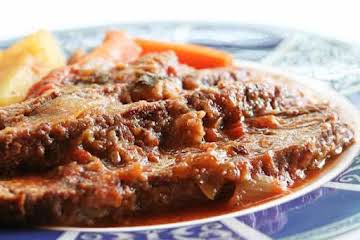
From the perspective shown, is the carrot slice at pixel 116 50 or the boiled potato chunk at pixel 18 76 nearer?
the boiled potato chunk at pixel 18 76

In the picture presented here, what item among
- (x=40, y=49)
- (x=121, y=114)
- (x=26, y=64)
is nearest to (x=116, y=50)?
(x=40, y=49)

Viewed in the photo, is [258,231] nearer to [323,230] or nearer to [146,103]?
[323,230]

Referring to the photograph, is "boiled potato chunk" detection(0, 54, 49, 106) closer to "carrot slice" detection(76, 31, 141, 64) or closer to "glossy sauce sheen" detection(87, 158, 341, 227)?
"carrot slice" detection(76, 31, 141, 64)

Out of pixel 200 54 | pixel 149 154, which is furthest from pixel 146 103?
pixel 200 54

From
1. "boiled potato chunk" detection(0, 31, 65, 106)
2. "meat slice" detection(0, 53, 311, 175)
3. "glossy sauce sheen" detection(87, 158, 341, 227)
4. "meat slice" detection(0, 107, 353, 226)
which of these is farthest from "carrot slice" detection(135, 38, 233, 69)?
"glossy sauce sheen" detection(87, 158, 341, 227)

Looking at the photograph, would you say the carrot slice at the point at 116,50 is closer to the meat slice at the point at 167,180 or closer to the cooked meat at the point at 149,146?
the cooked meat at the point at 149,146

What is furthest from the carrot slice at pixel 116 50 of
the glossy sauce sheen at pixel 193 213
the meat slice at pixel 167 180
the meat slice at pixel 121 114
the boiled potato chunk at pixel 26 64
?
the glossy sauce sheen at pixel 193 213

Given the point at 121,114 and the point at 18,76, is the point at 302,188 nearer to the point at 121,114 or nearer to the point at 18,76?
the point at 121,114
